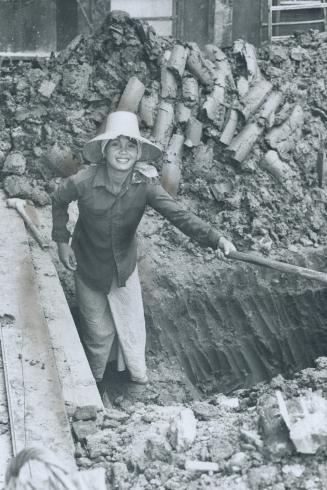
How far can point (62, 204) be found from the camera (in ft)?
19.6

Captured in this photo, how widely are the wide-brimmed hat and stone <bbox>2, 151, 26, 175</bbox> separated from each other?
2166mm

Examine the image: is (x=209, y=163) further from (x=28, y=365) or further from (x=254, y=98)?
(x=28, y=365)

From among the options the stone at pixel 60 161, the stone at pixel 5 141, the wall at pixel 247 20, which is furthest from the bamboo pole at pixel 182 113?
the wall at pixel 247 20

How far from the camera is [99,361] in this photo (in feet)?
20.8

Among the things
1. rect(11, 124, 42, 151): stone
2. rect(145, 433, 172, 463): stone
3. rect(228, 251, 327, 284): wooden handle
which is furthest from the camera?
rect(11, 124, 42, 151): stone

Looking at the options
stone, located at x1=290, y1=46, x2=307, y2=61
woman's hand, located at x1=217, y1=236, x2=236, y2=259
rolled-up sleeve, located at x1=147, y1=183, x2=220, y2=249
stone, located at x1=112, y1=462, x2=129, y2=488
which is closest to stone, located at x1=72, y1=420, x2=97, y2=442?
stone, located at x1=112, y1=462, x2=129, y2=488

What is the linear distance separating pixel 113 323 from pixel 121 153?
1558 mm

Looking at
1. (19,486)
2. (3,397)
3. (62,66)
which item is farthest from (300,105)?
(19,486)

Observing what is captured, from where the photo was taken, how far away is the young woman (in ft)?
18.7

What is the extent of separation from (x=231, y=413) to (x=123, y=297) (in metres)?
1.98

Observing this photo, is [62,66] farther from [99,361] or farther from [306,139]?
[99,361]

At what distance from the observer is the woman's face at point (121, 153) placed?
562 centimetres

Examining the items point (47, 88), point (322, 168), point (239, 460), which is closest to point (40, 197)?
point (47, 88)

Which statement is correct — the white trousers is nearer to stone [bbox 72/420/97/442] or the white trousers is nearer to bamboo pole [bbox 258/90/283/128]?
stone [bbox 72/420/97/442]
